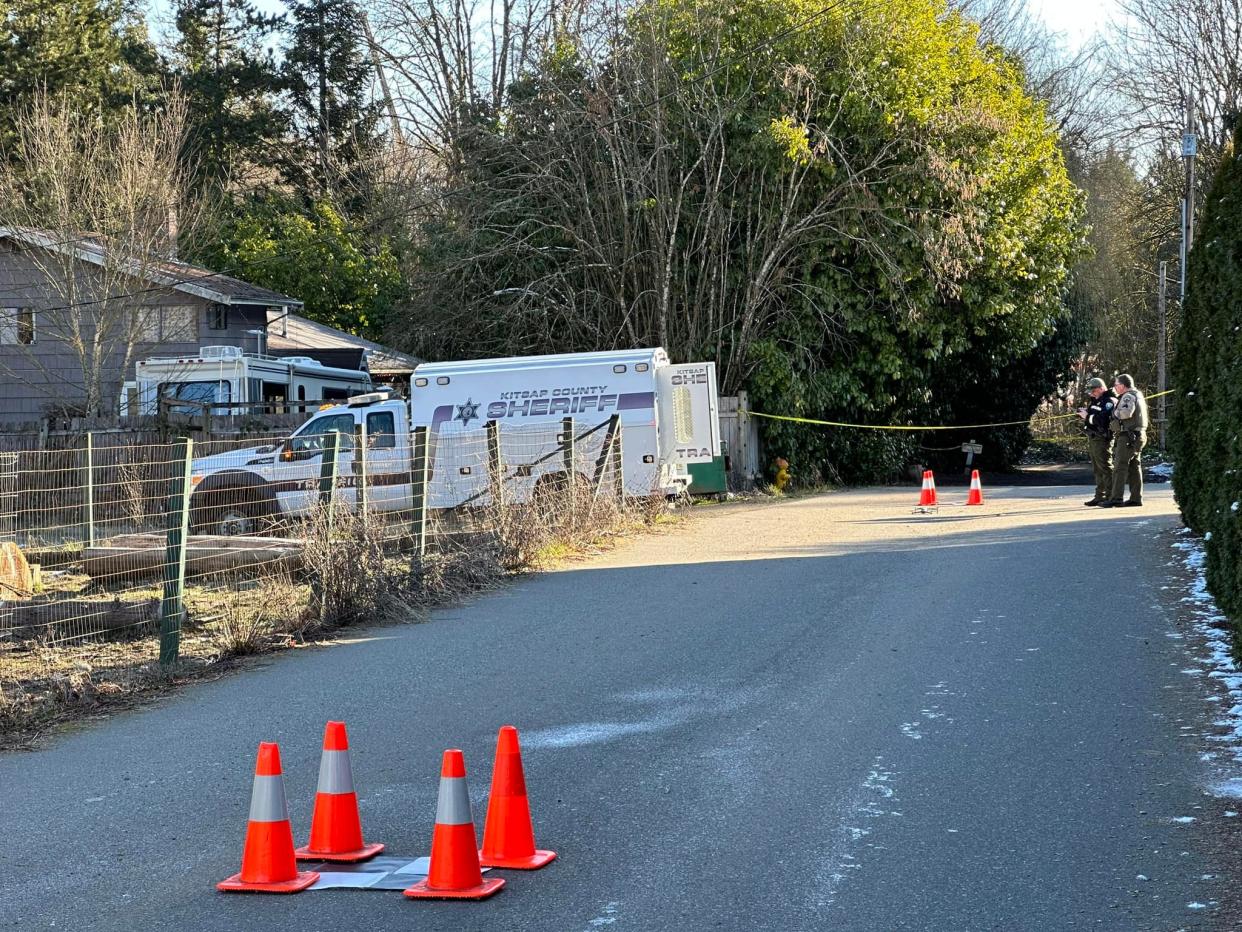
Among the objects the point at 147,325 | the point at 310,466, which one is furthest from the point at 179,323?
the point at 310,466

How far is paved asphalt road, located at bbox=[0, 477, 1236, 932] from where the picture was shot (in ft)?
15.9

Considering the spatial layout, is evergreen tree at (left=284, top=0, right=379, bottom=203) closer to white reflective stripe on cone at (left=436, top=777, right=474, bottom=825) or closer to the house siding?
the house siding

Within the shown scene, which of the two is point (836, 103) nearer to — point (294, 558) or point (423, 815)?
point (294, 558)

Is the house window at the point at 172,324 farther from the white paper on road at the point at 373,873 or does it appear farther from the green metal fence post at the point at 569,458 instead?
the white paper on road at the point at 373,873

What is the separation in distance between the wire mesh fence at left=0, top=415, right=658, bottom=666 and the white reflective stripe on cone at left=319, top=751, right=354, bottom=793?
413cm

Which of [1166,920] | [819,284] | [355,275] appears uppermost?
[355,275]

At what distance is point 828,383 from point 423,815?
21.1m

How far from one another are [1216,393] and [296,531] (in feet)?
25.2

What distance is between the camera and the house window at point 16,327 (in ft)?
103

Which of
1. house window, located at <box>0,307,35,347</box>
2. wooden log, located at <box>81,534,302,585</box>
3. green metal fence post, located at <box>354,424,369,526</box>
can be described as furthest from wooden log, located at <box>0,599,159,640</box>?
house window, located at <box>0,307,35,347</box>

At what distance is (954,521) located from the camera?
1891 cm

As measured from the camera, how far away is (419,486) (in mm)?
13719

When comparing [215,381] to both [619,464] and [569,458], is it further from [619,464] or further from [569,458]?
[569,458]

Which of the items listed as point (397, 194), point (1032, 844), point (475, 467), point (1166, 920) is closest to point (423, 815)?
point (1032, 844)
